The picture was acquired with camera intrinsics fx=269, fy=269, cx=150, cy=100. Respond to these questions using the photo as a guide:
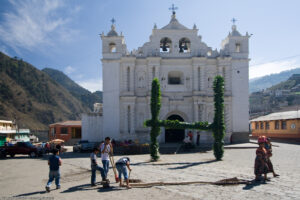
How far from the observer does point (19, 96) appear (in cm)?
6981

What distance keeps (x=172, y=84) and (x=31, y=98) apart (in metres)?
60.1

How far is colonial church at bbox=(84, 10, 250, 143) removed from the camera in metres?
24.2

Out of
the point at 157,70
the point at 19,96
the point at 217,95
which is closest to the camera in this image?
the point at 217,95

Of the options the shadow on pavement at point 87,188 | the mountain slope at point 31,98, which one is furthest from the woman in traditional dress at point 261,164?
the mountain slope at point 31,98

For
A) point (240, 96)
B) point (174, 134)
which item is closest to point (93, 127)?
point (174, 134)

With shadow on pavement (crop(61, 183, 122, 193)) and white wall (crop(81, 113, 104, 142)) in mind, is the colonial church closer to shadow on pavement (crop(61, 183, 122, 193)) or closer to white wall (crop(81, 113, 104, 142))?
white wall (crop(81, 113, 104, 142))

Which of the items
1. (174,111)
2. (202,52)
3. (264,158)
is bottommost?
(264,158)

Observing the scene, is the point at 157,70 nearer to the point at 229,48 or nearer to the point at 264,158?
the point at 229,48

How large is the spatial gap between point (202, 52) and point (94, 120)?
11987mm

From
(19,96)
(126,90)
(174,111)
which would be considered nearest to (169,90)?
(174,111)

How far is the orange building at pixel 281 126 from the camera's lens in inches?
1085

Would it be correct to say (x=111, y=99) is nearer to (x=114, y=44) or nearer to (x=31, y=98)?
(x=114, y=44)

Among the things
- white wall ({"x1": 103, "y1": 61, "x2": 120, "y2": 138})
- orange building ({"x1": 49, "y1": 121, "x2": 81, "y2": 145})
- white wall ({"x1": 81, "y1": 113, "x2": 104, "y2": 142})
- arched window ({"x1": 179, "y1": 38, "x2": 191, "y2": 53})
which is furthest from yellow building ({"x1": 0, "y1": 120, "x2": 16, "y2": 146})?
Answer: arched window ({"x1": 179, "y1": 38, "x2": 191, "y2": 53})

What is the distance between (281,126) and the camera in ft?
98.8
